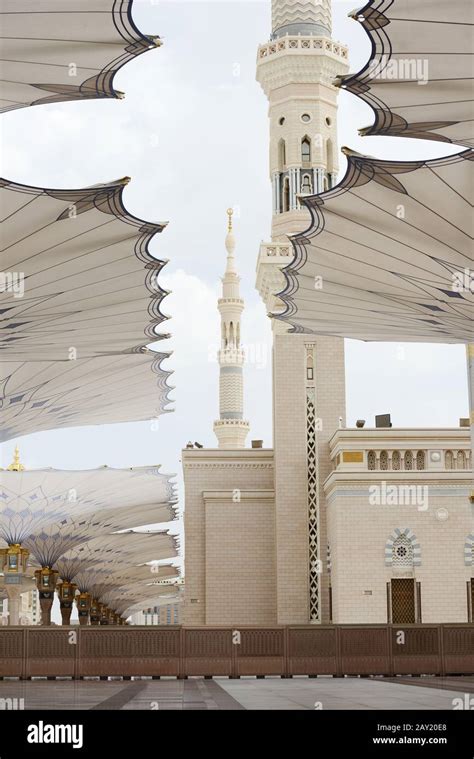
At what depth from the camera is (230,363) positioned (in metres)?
51.2

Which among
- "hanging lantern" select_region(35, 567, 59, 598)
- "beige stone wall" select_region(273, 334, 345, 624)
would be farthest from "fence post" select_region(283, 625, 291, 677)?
"hanging lantern" select_region(35, 567, 59, 598)

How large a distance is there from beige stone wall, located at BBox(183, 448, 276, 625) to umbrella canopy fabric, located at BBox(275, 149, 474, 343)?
14.6 m

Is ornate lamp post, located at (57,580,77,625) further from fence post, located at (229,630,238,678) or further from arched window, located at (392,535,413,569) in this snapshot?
fence post, located at (229,630,238,678)

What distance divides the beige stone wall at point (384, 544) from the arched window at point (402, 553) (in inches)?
8.3

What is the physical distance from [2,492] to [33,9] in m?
24.7

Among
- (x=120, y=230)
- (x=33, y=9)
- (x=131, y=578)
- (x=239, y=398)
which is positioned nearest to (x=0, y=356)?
(x=120, y=230)

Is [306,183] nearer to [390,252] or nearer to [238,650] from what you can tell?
[238,650]

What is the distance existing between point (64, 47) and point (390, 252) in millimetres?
5445

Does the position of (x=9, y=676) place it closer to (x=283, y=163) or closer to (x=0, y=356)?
(x=0, y=356)

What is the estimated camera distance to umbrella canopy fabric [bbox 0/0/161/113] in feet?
36.1

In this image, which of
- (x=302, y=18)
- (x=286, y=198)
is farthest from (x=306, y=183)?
(x=302, y=18)

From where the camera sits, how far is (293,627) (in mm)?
19859

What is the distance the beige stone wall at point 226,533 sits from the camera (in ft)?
103

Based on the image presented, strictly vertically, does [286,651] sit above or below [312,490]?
below
